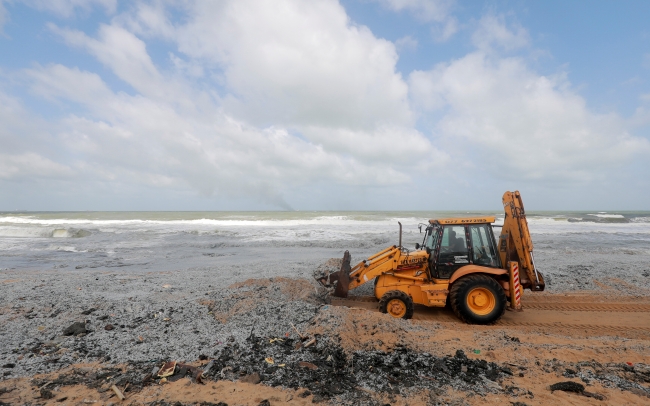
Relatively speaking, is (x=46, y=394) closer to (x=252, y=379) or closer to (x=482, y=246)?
(x=252, y=379)

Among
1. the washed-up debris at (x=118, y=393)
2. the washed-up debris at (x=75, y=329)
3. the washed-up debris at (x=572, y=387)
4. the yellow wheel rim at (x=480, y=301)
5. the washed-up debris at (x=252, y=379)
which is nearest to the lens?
the washed-up debris at (x=118, y=393)

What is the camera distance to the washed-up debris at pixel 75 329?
5312 mm

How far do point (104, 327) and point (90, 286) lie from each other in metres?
3.78

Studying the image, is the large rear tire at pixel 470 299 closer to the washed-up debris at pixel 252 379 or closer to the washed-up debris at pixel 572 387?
the washed-up debris at pixel 572 387

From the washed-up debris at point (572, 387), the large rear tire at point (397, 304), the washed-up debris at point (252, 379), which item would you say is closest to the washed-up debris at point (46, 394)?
the washed-up debris at point (252, 379)

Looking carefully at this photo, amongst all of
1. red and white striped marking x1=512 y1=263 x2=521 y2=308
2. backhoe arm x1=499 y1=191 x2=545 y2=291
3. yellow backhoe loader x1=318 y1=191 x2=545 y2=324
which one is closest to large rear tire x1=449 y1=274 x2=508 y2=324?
yellow backhoe loader x1=318 y1=191 x2=545 y2=324

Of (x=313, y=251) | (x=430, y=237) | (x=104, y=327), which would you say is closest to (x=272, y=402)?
(x=104, y=327)

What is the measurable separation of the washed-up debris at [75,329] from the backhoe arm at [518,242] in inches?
303

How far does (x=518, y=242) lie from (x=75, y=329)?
26.1 ft

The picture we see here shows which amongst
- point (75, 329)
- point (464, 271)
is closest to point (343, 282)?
point (464, 271)

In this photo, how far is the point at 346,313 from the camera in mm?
5676

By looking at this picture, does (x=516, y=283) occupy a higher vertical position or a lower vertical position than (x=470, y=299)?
higher

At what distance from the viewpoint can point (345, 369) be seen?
434cm

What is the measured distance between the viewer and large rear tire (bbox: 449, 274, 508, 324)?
6.43 metres
